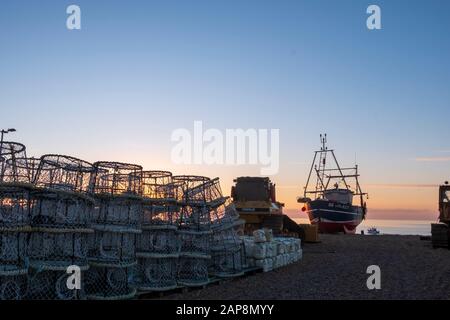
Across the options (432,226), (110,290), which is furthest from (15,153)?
(432,226)

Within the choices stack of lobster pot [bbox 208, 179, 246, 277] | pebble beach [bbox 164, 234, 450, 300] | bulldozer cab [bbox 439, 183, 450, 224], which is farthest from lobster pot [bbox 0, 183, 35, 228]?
bulldozer cab [bbox 439, 183, 450, 224]

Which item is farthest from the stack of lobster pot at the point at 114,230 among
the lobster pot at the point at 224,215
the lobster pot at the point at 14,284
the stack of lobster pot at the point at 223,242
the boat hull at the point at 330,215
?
the boat hull at the point at 330,215

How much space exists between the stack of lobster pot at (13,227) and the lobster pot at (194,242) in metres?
4.53

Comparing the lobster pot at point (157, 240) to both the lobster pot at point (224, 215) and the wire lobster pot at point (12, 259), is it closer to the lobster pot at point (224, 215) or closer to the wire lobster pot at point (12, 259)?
the lobster pot at point (224, 215)

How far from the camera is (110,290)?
32.5ft

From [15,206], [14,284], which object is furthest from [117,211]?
[14,284]

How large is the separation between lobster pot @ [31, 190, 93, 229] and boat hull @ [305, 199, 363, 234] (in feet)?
143

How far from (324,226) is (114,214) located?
4308 centimetres

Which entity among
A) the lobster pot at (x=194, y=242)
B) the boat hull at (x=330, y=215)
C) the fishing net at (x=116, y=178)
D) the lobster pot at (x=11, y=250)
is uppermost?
the fishing net at (x=116, y=178)

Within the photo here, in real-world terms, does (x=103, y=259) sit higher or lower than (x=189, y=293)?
higher

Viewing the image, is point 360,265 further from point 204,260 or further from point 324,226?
point 324,226

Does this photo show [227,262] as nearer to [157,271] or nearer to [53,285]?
[157,271]

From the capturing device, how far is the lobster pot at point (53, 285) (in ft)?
28.3
